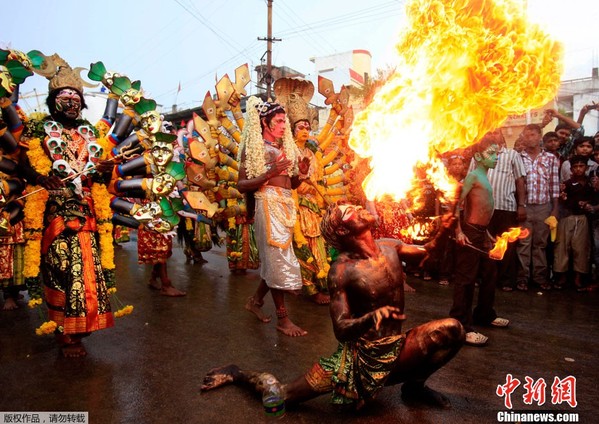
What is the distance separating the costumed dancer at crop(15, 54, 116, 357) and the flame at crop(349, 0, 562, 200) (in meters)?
2.46

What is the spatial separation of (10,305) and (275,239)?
3670 millimetres

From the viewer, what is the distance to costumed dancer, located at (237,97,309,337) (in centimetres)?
458

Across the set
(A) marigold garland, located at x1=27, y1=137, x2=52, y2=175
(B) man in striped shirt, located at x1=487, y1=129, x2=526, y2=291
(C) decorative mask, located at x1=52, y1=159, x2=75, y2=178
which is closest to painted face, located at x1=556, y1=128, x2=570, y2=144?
(B) man in striped shirt, located at x1=487, y1=129, x2=526, y2=291

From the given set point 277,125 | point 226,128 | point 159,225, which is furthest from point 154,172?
point 226,128

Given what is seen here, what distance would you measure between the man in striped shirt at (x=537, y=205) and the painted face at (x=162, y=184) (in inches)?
216

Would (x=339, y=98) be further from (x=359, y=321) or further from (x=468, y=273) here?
(x=359, y=321)

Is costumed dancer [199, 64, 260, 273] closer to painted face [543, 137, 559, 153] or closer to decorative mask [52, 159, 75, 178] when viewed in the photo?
decorative mask [52, 159, 75, 178]

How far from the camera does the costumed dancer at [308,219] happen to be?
19.2 ft

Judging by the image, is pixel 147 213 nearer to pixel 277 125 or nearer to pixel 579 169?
A: pixel 277 125

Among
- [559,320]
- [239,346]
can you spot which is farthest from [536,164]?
[239,346]

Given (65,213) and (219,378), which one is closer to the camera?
(219,378)
